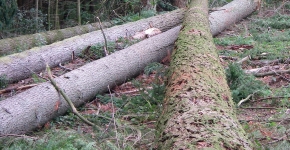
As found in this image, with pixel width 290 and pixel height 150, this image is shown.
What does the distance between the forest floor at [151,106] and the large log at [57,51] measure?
19 centimetres

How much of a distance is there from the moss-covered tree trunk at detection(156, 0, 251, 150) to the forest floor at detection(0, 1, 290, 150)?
58 cm

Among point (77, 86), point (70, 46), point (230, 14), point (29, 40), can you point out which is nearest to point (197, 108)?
point (77, 86)

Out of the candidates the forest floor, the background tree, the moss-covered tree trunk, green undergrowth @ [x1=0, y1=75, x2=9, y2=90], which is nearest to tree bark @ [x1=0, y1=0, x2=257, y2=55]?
the forest floor

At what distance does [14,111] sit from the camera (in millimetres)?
4621

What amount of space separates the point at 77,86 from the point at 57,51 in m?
2.32

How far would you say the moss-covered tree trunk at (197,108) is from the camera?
8.35ft

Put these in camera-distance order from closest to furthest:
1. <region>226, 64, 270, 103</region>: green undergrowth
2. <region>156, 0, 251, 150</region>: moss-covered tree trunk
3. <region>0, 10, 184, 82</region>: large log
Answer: <region>156, 0, 251, 150</region>: moss-covered tree trunk
<region>226, 64, 270, 103</region>: green undergrowth
<region>0, 10, 184, 82</region>: large log

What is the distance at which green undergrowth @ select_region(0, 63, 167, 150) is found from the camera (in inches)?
145

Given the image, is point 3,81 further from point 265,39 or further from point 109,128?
point 265,39

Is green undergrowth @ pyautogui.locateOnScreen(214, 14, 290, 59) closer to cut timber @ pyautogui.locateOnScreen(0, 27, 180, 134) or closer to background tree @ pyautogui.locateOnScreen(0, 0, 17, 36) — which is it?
cut timber @ pyautogui.locateOnScreen(0, 27, 180, 134)

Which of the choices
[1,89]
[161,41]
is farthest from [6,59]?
[161,41]

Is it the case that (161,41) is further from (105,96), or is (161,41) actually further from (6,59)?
(6,59)

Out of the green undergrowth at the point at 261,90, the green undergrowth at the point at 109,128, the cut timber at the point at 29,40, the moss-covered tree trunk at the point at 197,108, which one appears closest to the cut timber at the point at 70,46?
the green undergrowth at the point at 261,90

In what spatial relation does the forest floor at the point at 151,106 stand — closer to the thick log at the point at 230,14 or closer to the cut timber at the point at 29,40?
the thick log at the point at 230,14
